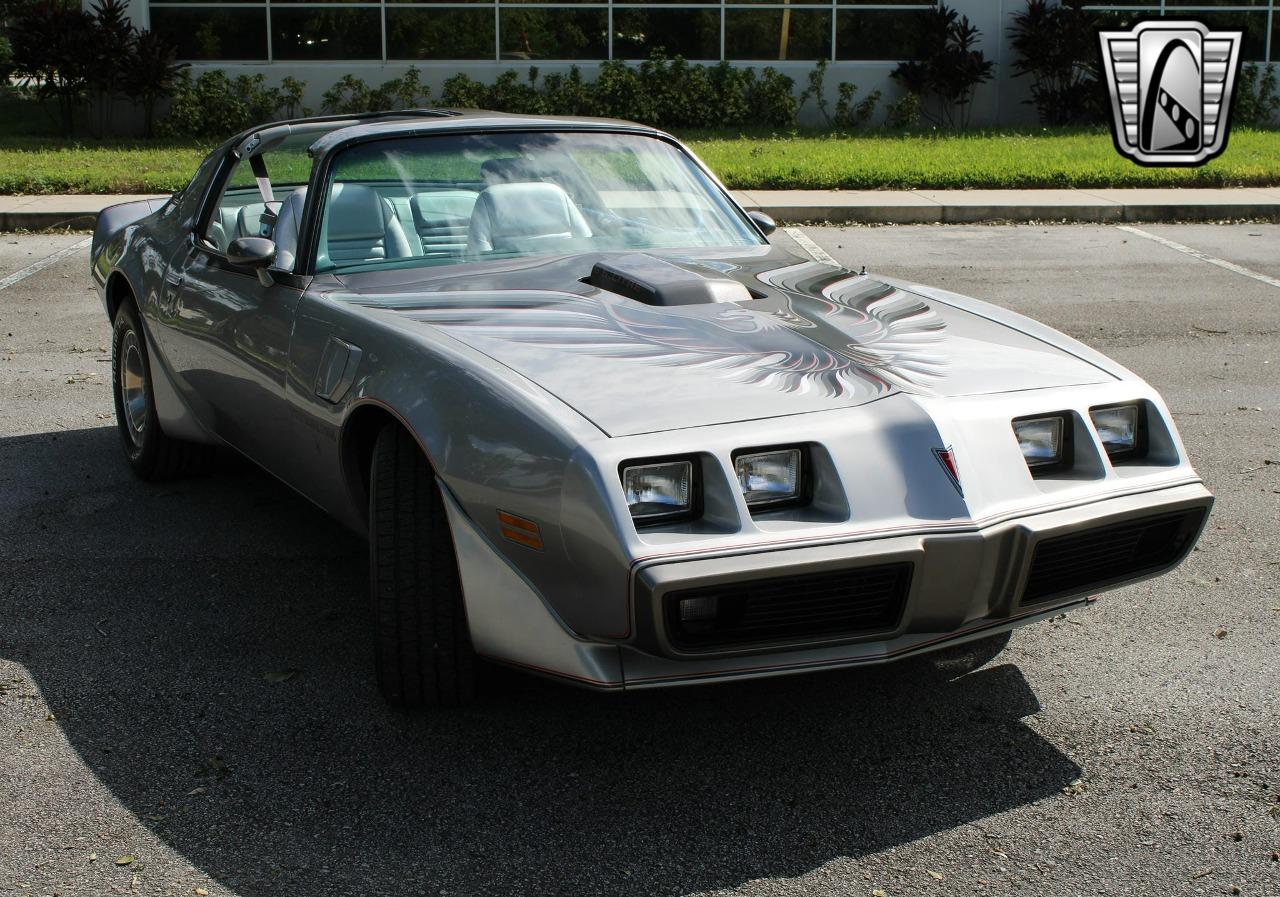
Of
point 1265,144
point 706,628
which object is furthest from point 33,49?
point 706,628

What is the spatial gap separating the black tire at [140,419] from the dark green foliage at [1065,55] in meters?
17.5

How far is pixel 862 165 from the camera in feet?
51.3

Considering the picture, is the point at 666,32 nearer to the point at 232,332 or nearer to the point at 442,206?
the point at 442,206

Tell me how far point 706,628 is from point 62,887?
1376mm

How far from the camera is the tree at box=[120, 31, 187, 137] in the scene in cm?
1853

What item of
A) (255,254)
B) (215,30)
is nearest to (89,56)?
(215,30)

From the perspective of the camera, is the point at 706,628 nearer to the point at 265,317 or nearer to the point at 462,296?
the point at 462,296

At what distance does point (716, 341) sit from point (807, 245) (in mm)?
8556

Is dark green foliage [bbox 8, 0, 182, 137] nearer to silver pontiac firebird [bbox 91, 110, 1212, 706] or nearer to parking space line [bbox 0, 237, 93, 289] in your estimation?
parking space line [bbox 0, 237, 93, 289]

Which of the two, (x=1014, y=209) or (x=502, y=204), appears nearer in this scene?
(x=502, y=204)

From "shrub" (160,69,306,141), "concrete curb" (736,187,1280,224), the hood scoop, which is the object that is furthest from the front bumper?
"shrub" (160,69,306,141)

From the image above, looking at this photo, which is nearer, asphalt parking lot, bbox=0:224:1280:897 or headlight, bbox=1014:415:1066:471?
asphalt parking lot, bbox=0:224:1280:897

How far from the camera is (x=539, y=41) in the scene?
2061 centimetres

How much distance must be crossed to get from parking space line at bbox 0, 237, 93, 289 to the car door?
5.54 m
